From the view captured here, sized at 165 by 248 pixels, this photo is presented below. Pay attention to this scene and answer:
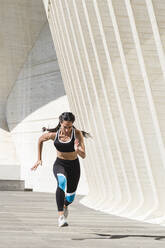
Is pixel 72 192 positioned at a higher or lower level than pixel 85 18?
lower

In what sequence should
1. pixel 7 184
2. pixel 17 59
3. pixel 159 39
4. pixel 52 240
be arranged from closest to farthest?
1. pixel 52 240
2. pixel 159 39
3. pixel 7 184
4. pixel 17 59

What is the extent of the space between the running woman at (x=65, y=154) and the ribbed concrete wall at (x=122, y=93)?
9.42 ft

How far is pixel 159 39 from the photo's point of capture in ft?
35.8

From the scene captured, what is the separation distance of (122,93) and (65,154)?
4733mm

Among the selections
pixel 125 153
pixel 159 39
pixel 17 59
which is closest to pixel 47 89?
pixel 17 59

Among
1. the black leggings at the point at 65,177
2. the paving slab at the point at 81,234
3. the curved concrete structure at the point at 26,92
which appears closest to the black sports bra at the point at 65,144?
the black leggings at the point at 65,177

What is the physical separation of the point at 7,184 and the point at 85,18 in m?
20.7

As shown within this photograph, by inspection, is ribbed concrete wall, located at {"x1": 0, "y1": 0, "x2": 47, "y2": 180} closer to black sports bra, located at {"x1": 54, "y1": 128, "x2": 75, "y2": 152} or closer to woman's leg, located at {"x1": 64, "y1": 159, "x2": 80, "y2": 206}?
woman's leg, located at {"x1": 64, "y1": 159, "x2": 80, "y2": 206}

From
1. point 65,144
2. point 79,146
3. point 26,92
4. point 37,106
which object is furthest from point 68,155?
point 26,92

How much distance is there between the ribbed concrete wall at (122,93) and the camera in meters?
11.5

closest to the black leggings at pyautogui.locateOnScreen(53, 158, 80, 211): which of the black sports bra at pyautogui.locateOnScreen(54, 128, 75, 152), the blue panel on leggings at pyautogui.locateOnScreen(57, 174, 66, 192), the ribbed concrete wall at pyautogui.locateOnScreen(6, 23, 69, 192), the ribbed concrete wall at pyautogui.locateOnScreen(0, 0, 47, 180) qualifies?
the blue panel on leggings at pyautogui.locateOnScreen(57, 174, 66, 192)

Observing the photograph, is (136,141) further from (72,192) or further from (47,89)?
(47,89)

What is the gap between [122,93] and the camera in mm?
13266

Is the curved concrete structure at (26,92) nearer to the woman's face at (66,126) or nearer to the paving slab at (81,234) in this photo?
the paving slab at (81,234)
